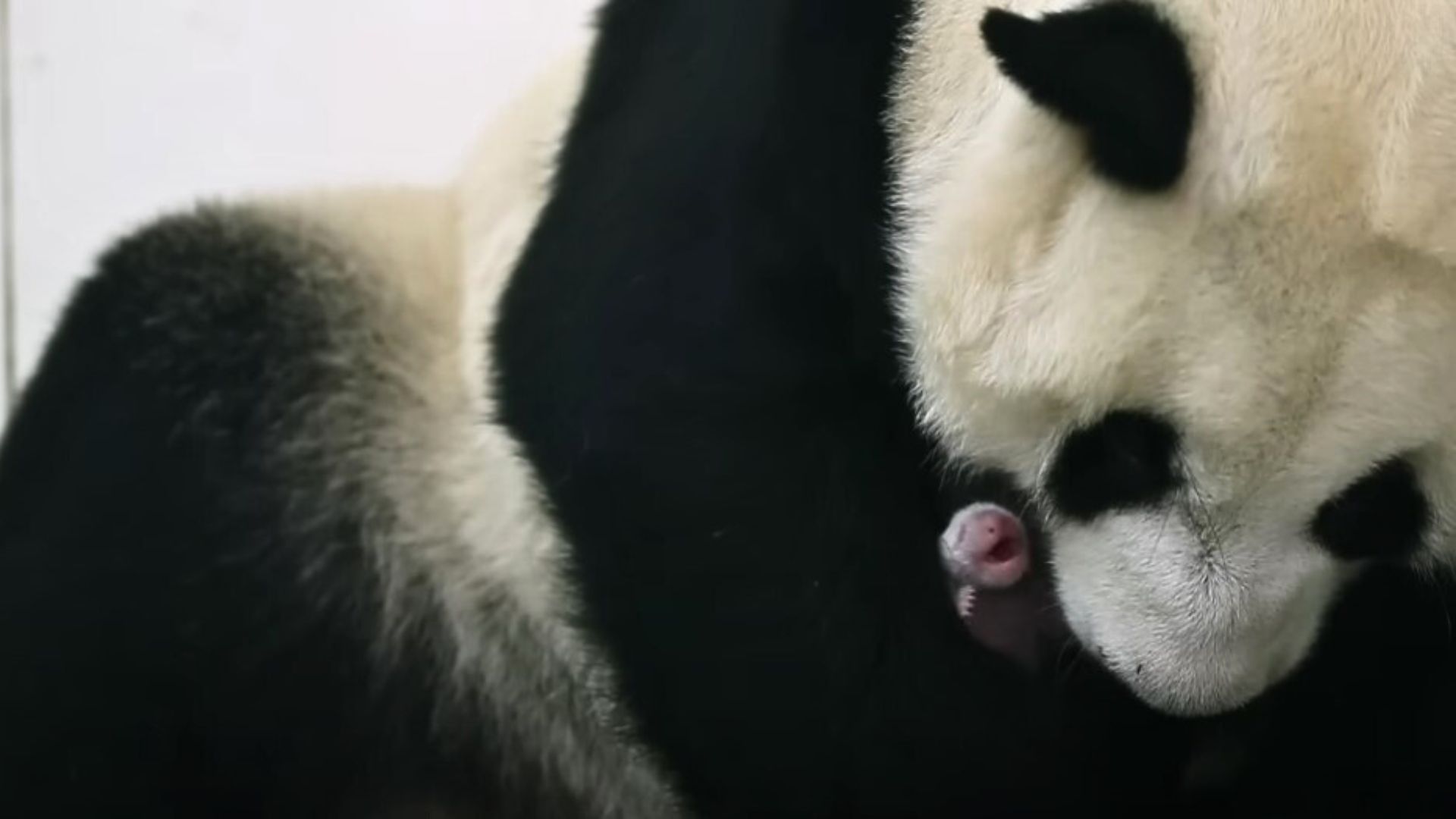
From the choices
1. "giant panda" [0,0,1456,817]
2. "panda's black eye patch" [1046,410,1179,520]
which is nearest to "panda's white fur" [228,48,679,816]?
Answer: "giant panda" [0,0,1456,817]

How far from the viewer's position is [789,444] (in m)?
1.09

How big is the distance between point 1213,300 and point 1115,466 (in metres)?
0.10

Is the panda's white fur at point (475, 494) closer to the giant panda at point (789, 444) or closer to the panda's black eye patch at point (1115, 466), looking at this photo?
the giant panda at point (789, 444)

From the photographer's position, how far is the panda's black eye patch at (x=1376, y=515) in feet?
3.01

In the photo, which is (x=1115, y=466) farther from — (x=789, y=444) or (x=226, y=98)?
(x=226, y=98)

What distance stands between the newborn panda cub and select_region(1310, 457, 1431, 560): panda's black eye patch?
159mm

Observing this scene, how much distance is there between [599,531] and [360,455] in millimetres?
242

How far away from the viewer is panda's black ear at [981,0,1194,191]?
85 cm

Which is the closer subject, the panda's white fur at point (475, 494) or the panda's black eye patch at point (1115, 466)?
the panda's black eye patch at point (1115, 466)

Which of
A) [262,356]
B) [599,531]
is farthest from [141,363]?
[599,531]

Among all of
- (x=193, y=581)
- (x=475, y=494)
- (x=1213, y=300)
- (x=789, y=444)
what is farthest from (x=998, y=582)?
(x=193, y=581)

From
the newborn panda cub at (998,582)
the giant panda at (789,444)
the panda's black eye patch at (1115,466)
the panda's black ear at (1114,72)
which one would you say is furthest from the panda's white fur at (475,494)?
the panda's black ear at (1114,72)

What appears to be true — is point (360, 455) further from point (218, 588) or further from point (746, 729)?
point (746, 729)

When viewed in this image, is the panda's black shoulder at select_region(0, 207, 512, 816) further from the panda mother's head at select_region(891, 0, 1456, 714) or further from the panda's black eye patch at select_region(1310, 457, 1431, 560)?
the panda's black eye patch at select_region(1310, 457, 1431, 560)
